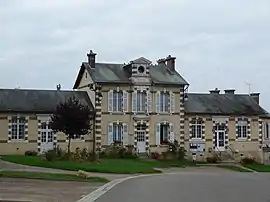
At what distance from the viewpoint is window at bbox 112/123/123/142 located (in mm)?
54906

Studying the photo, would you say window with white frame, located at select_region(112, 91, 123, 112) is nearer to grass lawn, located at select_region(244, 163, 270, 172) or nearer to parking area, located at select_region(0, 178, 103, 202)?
grass lawn, located at select_region(244, 163, 270, 172)

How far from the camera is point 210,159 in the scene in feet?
184

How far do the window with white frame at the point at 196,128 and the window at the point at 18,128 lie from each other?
52.5 ft

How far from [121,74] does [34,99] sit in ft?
27.1

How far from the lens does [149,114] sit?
183ft

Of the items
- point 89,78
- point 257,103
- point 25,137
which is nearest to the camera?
point 25,137

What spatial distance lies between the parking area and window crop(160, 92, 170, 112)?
29.1m

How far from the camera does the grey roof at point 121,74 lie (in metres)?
55.2

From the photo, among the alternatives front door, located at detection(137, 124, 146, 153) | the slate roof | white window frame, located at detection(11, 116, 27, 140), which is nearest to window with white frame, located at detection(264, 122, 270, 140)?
the slate roof

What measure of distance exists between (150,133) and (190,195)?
34350 mm

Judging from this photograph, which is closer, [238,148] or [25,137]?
[25,137]

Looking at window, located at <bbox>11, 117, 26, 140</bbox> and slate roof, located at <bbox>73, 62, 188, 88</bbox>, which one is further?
slate roof, located at <bbox>73, 62, 188, 88</bbox>

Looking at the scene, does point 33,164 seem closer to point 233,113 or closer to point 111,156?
point 111,156

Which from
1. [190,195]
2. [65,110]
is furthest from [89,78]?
[190,195]
